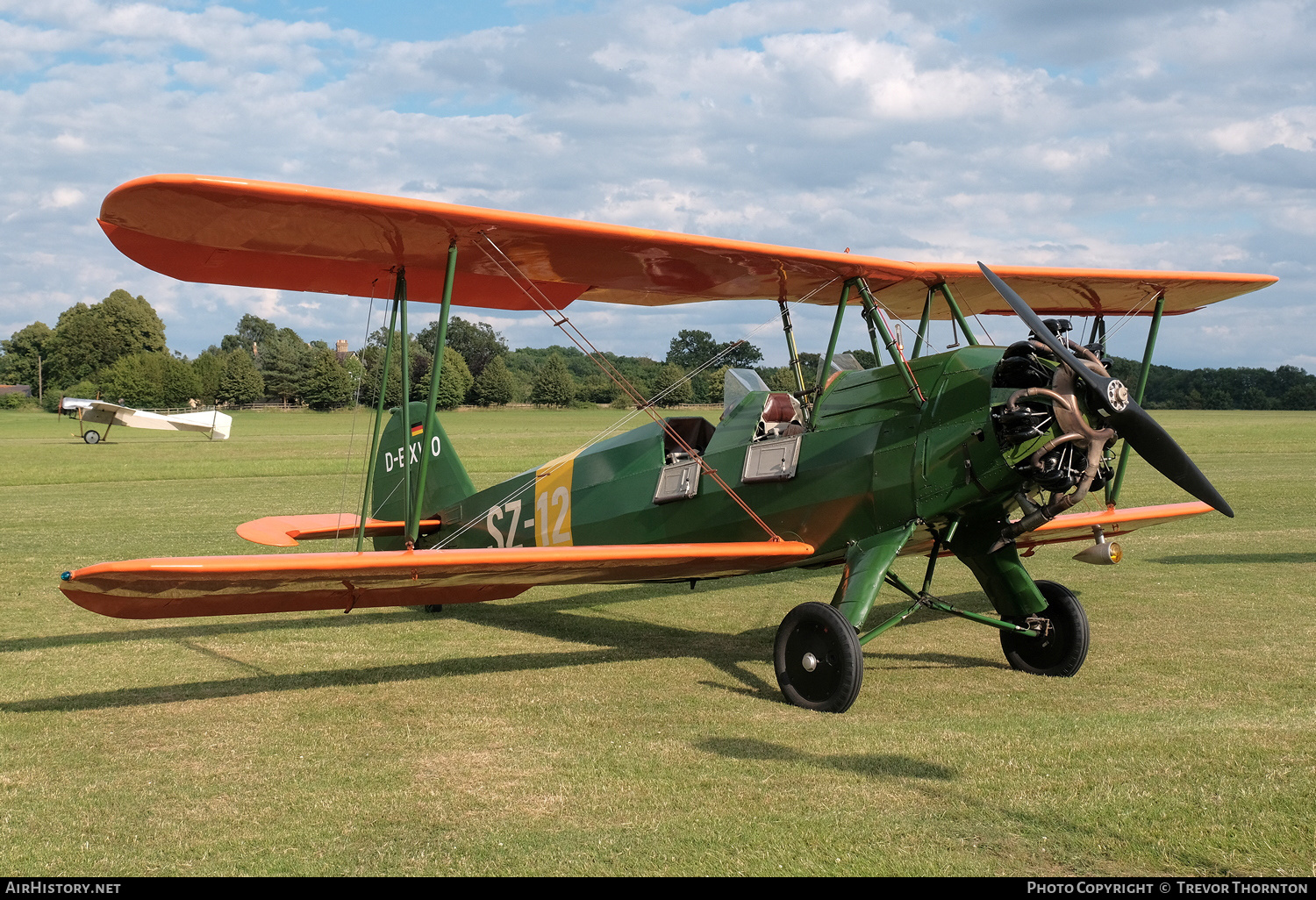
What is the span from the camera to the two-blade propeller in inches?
202

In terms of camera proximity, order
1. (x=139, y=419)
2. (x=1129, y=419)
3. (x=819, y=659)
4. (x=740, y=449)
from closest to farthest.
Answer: (x=1129, y=419), (x=819, y=659), (x=740, y=449), (x=139, y=419)

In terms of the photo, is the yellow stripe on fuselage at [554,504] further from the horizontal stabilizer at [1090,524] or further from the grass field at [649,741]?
the horizontal stabilizer at [1090,524]

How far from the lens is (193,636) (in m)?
7.70

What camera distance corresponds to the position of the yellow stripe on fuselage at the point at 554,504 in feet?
25.6

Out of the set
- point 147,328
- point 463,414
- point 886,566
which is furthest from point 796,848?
point 147,328

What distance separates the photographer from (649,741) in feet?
16.2

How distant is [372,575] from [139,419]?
4693cm

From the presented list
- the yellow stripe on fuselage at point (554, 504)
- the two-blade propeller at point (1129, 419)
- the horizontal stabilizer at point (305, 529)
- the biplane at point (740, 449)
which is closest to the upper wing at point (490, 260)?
the biplane at point (740, 449)

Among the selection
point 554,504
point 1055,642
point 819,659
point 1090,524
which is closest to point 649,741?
point 819,659

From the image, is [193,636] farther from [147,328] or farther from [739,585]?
[147,328]

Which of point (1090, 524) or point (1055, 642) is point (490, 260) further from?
point (1090, 524)

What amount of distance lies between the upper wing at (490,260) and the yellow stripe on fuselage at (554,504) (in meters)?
1.31

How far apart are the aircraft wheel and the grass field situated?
7.0 inches

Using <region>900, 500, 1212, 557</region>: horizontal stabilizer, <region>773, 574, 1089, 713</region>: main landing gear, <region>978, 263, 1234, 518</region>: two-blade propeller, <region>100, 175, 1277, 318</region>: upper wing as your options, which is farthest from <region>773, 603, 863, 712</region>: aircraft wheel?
<region>100, 175, 1277, 318</region>: upper wing
